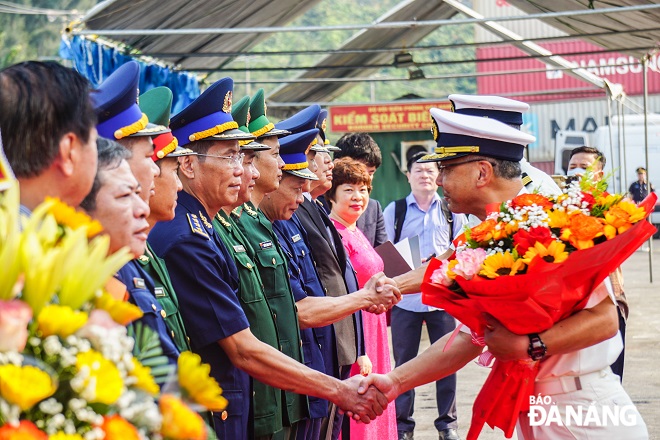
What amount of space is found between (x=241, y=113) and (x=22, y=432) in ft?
11.0

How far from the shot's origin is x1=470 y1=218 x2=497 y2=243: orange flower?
3481mm

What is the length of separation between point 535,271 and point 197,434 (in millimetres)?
1827

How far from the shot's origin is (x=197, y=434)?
169 cm

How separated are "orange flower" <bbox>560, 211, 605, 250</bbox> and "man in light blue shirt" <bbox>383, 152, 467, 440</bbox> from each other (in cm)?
402

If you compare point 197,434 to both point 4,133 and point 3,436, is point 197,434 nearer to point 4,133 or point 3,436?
point 3,436

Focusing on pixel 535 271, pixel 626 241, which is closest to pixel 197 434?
pixel 535 271

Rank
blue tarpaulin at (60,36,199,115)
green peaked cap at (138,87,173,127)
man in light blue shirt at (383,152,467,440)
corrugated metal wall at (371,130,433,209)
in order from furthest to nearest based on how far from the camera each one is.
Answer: corrugated metal wall at (371,130,433,209)
blue tarpaulin at (60,36,199,115)
man in light blue shirt at (383,152,467,440)
green peaked cap at (138,87,173,127)

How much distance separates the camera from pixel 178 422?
1.68m

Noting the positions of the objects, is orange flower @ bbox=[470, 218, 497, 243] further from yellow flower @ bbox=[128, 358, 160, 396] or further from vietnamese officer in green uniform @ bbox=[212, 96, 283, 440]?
yellow flower @ bbox=[128, 358, 160, 396]

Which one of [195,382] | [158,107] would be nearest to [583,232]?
[158,107]

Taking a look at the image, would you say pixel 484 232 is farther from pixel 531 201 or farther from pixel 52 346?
pixel 52 346

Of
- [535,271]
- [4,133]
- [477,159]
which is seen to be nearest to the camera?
[4,133]

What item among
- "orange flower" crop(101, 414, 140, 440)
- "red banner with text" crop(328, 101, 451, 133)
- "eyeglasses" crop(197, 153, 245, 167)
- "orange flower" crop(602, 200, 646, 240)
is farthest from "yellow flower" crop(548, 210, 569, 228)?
"red banner with text" crop(328, 101, 451, 133)

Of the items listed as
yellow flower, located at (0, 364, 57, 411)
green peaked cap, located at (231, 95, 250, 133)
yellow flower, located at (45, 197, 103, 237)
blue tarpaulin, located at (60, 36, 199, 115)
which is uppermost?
blue tarpaulin, located at (60, 36, 199, 115)
